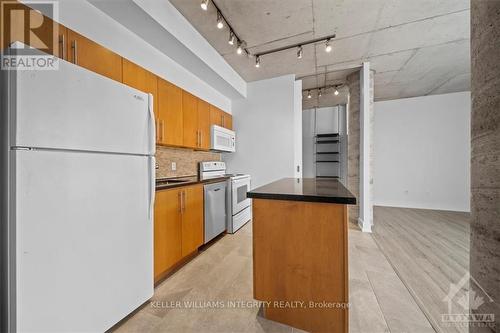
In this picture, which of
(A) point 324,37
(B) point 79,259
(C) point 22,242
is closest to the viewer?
(C) point 22,242

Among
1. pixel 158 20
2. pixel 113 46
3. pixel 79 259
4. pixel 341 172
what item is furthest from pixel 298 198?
pixel 341 172

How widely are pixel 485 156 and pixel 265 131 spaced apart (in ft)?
11.0

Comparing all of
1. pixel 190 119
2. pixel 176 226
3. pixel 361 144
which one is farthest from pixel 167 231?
pixel 361 144

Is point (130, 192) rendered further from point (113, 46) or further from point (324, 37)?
point (324, 37)

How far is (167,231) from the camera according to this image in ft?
6.32

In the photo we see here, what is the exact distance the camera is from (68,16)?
1541 mm

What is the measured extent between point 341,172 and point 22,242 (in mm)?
6211

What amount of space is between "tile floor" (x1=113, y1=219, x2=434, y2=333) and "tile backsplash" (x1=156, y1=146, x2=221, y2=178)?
4.03 ft

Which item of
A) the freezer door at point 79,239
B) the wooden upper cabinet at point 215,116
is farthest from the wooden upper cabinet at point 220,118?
the freezer door at point 79,239

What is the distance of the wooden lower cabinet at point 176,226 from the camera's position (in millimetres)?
1819

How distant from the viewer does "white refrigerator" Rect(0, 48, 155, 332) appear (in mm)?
918

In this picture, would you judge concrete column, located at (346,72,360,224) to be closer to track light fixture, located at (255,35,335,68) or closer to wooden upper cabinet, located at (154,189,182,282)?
track light fixture, located at (255,35,335,68)

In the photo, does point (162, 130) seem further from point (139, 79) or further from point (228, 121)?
point (228, 121)
